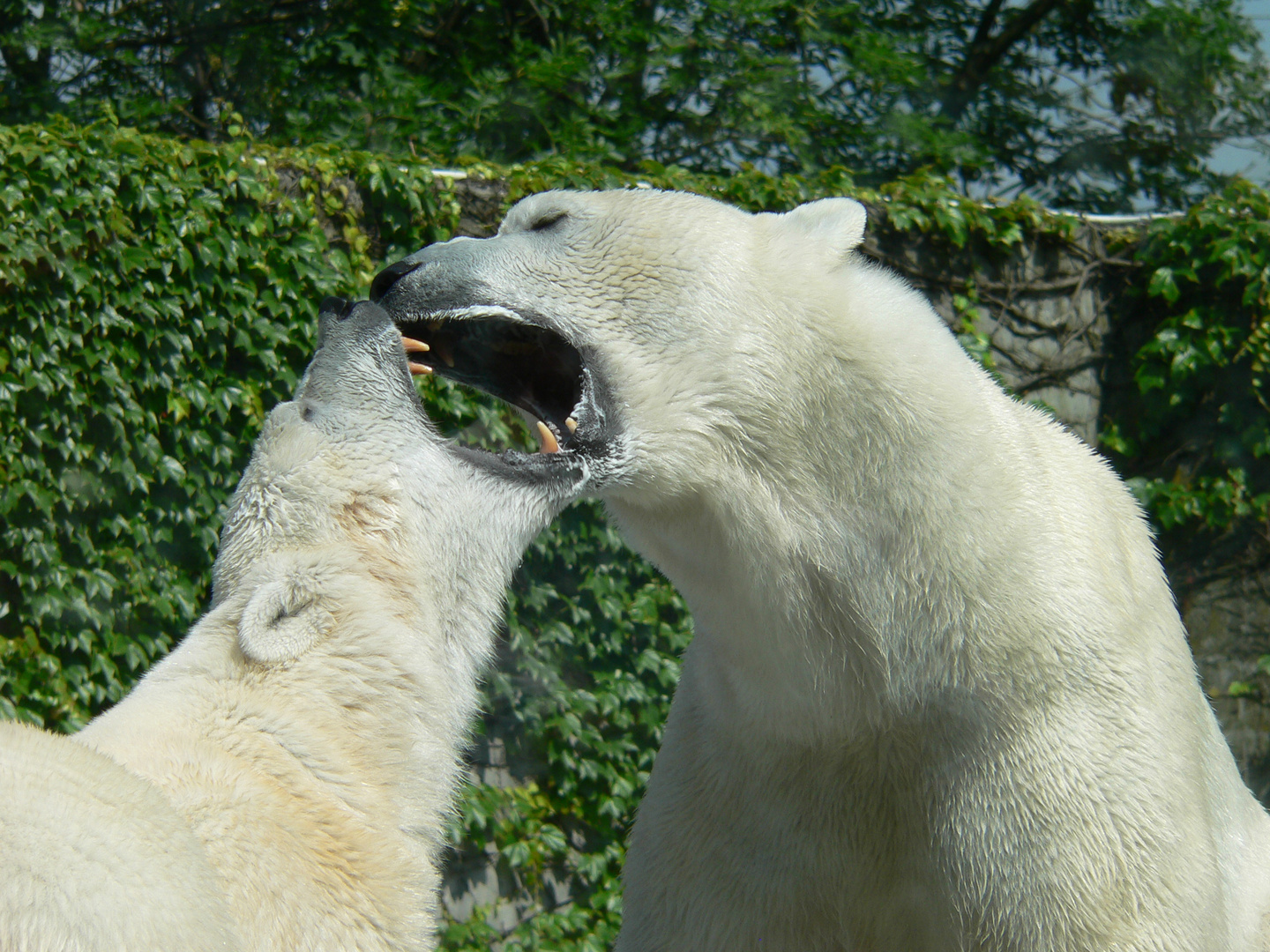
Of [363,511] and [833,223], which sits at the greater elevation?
[833,223]

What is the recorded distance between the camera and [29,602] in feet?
9.54

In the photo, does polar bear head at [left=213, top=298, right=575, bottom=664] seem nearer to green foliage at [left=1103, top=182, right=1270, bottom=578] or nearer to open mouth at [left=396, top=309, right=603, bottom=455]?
open mouth at [left=396, top=309, right=603, bottom=455]

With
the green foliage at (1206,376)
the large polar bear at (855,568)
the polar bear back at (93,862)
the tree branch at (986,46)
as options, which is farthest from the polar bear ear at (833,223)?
the tree branch at (986,46)

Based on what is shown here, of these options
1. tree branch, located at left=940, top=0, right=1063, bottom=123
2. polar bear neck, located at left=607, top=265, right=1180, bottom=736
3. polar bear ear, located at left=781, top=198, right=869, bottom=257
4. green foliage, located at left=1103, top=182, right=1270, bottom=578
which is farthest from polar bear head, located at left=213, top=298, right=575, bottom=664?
tree branch, located at left=940, top=0, right=1063, bottom=123

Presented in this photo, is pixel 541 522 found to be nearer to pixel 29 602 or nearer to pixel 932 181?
pixel 29 602

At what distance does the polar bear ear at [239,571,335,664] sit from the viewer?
48.7 inches

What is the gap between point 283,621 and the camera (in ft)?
4.13

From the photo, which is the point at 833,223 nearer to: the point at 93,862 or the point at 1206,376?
the point at 93,862

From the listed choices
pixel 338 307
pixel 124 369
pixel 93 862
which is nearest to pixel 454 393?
pixel 124 369

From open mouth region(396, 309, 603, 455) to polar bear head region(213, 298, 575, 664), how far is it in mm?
74

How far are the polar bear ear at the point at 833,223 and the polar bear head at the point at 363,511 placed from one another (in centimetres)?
52

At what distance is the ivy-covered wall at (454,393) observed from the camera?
115 inches

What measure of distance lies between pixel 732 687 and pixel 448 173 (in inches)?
91.8

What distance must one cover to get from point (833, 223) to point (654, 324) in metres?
0.35
